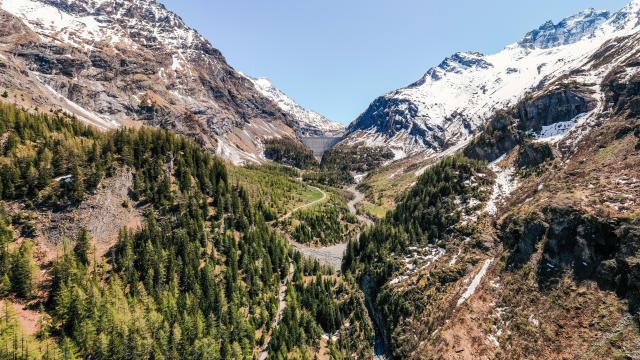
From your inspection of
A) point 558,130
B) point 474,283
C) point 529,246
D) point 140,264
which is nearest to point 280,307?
point 140,264

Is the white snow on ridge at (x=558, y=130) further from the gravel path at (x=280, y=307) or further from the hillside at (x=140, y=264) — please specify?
the gravel path at (x=280, y=307)

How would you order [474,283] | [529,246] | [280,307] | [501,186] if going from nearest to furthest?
[529,246] < [474,283] < [280,307] < [501,186]

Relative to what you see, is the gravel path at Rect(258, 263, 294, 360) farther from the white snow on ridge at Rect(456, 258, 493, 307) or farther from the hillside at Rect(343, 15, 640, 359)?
the white snow on ridge at Rect(456, 258, 493, 307)

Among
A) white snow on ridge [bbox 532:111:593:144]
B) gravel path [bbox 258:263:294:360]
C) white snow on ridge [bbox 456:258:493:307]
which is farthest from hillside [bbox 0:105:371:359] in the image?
white snow on ridge [bbox 532:111:593:144]

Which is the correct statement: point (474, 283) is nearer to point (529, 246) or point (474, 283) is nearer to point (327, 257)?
point (529, 246)

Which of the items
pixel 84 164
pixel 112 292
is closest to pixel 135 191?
pixel 84 164

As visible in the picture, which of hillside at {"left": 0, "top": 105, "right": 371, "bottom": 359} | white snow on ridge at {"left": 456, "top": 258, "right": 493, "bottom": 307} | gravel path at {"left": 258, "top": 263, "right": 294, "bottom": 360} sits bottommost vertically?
gravel path at {"left": 258, "top": 263, "right": 294, "bottom": 360}

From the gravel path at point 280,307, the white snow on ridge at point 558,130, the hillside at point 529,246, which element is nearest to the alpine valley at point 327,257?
the hillside at point 529,246

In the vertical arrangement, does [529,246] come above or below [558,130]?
below

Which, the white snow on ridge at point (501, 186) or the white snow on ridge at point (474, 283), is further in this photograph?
the white snow on ridge at point (501, 186)

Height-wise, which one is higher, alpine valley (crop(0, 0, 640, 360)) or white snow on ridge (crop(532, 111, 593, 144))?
white snow on ridge (crop(532, 111, 593, 144))

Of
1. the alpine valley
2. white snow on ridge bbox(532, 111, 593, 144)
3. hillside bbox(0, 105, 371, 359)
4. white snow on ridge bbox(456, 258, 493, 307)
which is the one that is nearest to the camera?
the alpine valley
